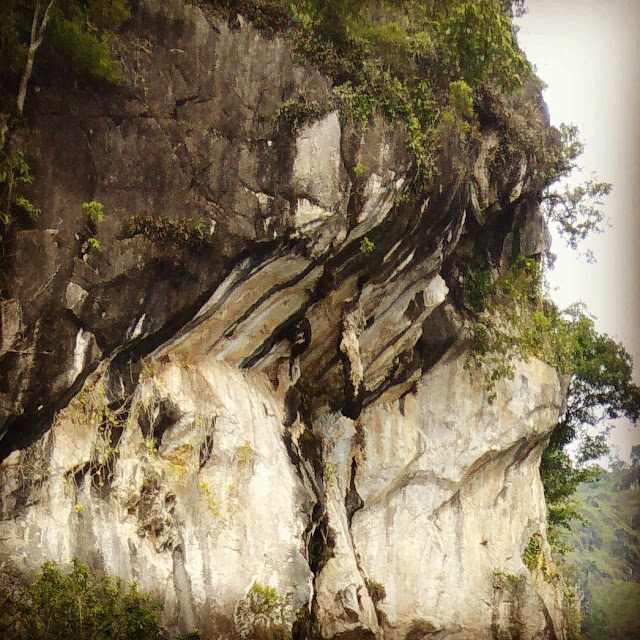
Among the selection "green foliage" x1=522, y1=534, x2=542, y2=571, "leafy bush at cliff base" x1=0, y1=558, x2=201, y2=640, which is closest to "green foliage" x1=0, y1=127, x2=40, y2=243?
"leafy bush at cliff base" x1=0, y1=558, x2=201, y2=640

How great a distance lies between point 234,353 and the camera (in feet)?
26.2

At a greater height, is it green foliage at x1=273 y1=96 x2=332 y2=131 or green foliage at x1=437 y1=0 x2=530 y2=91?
green foliage at x1=437 y1=0 x2=530 y2=91

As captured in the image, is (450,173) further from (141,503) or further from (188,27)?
Answer: (141,503)

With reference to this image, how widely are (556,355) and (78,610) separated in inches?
302

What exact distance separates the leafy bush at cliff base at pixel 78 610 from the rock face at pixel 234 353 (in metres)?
0.16

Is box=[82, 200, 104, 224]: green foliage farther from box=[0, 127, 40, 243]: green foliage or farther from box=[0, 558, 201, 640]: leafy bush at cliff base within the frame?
box=[0, 558, 201, 640]: leafy bush at cliff base

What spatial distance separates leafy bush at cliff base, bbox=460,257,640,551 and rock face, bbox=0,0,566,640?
1.25 metres

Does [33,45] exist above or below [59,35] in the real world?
below

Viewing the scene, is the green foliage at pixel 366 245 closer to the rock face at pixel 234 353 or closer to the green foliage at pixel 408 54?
the rock face at pixel 234 353

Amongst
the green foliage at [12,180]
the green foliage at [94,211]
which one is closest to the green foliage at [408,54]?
the green foliage at [94,211]

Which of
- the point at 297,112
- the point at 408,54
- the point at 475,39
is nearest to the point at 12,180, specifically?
the point at 297,112

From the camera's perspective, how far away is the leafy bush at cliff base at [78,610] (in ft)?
19.4

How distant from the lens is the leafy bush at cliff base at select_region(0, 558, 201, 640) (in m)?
5.91

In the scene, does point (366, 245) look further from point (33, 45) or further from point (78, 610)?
point (78, 610)
